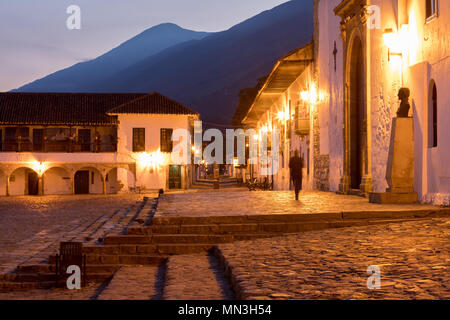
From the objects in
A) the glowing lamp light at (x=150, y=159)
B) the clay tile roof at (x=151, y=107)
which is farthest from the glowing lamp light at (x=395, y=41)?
the glowing lamp light at (x=150, y=159)

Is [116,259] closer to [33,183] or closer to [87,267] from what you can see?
[87,267]

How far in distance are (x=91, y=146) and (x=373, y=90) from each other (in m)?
26.8

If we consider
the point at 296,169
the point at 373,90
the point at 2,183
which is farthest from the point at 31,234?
the point at 2,183

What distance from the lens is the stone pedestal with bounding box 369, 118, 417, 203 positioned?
11.0 metres

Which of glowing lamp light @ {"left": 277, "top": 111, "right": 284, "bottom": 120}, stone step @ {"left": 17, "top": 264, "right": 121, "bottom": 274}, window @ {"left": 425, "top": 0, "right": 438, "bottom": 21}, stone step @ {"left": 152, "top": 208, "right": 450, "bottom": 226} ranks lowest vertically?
stone step @ {"left": 17, "top": 264, "right": 121, "bottom": 274}

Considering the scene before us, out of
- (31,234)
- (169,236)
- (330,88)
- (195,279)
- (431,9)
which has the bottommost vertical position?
(31,234)

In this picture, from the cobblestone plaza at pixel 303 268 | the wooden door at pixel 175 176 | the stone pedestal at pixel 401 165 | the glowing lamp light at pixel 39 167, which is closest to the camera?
the cobblestone plaza at pixel 303 268

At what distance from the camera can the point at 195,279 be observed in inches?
237

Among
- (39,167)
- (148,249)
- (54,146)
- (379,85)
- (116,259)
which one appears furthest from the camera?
(54,146)

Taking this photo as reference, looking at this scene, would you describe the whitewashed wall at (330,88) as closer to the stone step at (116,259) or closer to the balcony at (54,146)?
the stone step at (116,259)

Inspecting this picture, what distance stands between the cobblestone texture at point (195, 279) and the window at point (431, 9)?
6.92 meters

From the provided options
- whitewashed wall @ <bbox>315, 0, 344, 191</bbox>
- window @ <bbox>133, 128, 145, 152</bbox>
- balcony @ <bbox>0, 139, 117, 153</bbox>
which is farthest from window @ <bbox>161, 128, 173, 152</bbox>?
whitewashed wall @ <bbox>315, 0, 344, 191</bbox>

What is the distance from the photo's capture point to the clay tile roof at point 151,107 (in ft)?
117

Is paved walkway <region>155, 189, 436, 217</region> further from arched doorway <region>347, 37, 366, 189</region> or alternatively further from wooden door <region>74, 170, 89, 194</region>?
wooden door <region>74, 170, 89, 194</region>
